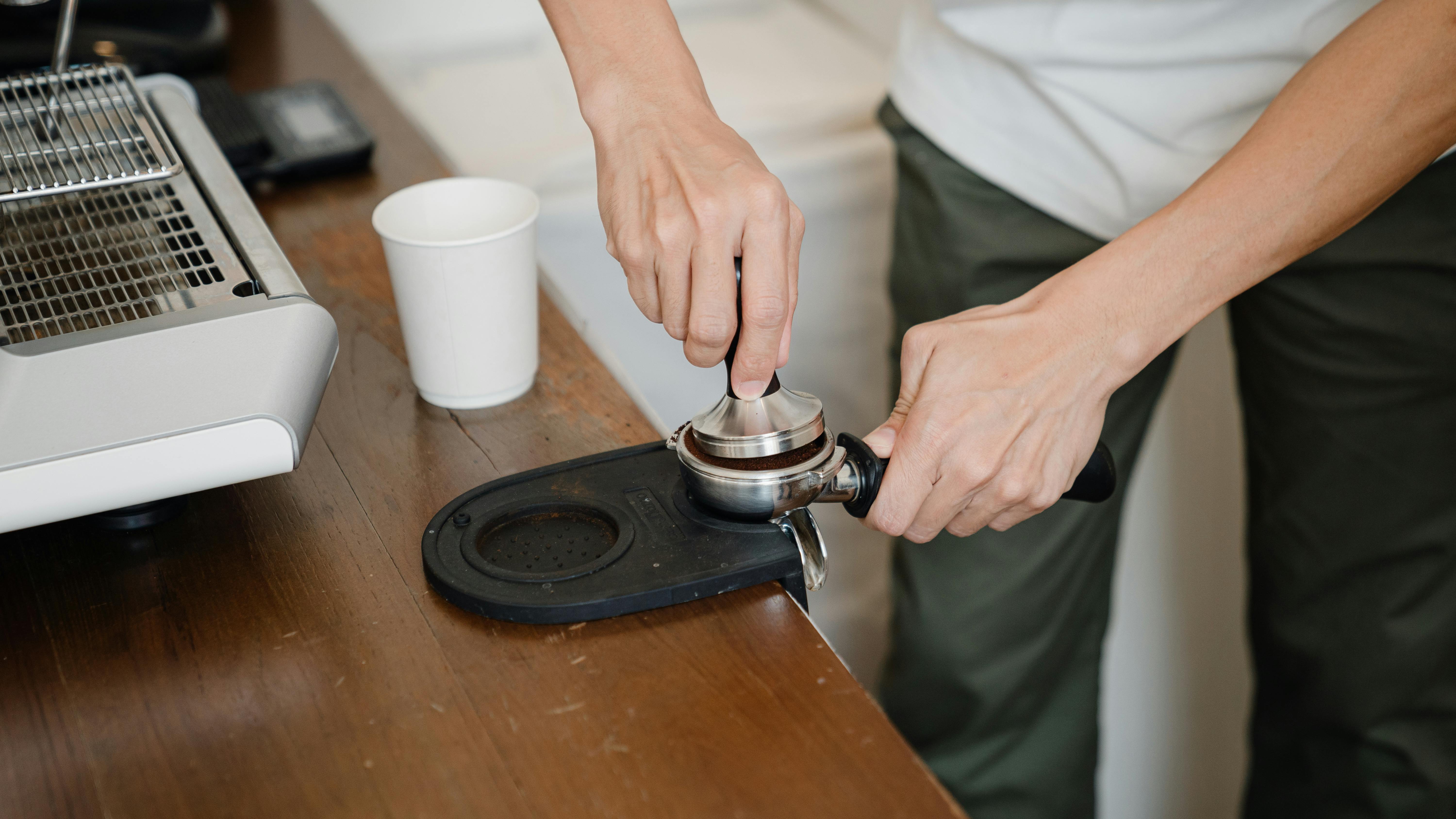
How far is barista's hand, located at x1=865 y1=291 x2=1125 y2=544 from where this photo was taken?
0.73 meters

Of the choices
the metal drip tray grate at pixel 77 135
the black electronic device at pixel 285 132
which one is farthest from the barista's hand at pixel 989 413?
the black electronic device at pixel 285 132

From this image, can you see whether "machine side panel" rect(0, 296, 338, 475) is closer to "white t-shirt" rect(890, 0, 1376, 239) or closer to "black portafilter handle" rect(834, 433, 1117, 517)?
"black portafilter handle" rect(834, 433, 1117, 517)

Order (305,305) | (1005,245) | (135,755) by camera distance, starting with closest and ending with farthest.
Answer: (135,755) < (305,305) < (1005,245)

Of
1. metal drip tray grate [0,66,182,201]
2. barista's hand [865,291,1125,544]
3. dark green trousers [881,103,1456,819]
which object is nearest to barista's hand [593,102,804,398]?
barista's hand [865,291,1125,544]

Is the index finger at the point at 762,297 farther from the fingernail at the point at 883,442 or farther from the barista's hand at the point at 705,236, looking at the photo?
the fingernail at the point at 883,442

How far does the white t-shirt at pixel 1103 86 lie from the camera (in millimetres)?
956

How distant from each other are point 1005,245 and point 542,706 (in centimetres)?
74

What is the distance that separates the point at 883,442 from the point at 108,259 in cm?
52

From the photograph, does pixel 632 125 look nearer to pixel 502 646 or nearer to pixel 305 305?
pixel 305 305

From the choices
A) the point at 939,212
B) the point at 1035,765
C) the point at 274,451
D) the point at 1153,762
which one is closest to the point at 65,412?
the point at 274,451

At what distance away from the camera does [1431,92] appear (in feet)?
2.28

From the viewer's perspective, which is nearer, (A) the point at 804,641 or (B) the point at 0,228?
(A) the point at 804,641

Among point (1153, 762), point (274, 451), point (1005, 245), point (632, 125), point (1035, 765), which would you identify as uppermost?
point (632, 125)

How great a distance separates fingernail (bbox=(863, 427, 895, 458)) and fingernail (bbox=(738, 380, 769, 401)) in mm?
96
